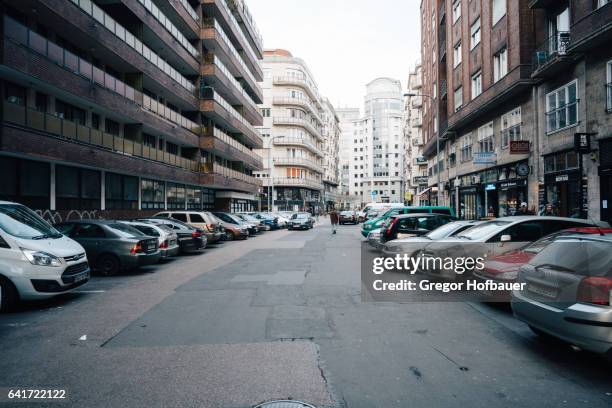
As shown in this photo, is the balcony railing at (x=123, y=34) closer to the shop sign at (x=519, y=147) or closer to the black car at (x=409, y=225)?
the black car at (x=409, y=225)

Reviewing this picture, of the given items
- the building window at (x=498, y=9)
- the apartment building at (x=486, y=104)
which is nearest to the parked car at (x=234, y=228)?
the apartment building at (x=486, y=104)

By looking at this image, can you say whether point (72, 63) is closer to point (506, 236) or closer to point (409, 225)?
point (409, 225)

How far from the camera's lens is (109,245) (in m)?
11.8

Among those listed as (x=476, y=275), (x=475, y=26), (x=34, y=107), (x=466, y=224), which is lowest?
(x=476, y=275)

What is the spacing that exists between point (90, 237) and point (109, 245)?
0.71m

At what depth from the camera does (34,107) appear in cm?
1805

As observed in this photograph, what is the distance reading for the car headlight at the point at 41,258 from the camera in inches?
299

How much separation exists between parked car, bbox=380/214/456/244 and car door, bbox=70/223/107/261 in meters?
8.56

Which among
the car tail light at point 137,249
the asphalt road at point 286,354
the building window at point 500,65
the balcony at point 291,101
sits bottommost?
the asphalt road at point 286,354

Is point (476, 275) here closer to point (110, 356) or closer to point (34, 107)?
point (110, 356)

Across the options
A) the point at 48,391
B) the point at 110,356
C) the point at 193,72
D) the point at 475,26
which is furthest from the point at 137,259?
the point at 193,72

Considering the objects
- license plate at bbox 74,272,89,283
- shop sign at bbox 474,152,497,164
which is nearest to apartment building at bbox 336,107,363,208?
shop sign at bbox 474,152,497,164

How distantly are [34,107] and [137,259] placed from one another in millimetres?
10724

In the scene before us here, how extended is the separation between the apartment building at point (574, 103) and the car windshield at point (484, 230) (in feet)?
18.6
